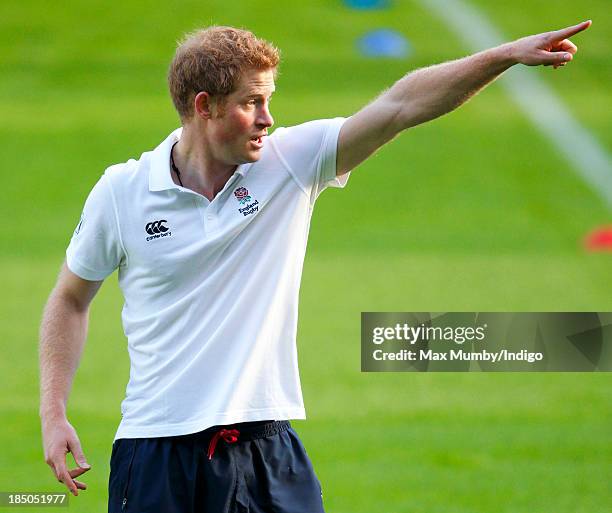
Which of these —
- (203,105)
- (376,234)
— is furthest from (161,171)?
(376,234)

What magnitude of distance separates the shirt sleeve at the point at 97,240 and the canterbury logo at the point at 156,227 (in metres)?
0.12

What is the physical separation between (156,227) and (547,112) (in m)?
19.7

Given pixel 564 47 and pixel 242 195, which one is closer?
pixel 564 47

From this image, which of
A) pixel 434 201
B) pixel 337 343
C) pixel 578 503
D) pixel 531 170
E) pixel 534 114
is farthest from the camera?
pixel 534 114

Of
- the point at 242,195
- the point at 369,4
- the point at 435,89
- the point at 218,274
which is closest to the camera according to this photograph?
the point at 435,89

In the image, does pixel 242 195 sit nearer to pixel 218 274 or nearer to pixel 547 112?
pixel 218 274

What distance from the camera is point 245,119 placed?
184 inches

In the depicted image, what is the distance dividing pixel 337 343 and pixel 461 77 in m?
9.18

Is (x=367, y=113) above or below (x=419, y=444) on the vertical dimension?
above

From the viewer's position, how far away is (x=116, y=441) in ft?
15.9

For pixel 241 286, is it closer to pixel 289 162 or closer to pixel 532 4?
pixel 289 162

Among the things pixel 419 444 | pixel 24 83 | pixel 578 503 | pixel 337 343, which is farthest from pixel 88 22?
pixel 578 503

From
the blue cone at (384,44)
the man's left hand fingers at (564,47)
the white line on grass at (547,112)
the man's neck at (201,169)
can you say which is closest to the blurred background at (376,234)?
the blue cone at (384,44)

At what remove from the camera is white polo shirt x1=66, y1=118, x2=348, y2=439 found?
4.64m
